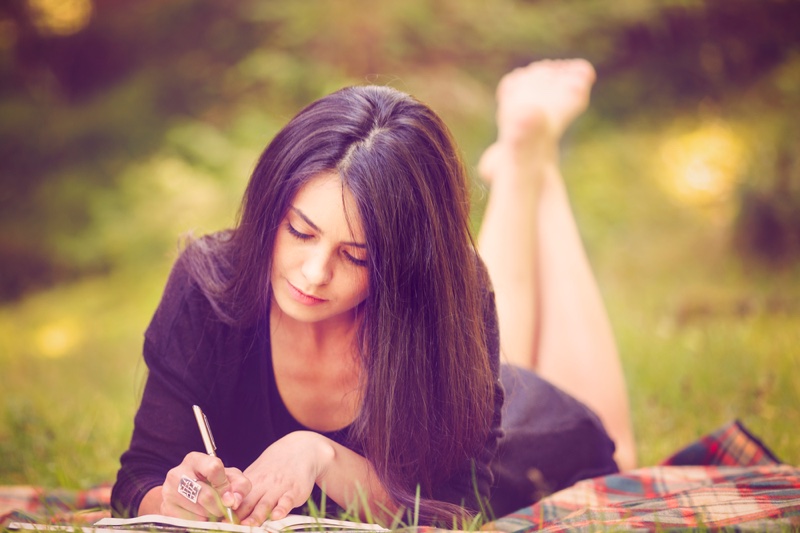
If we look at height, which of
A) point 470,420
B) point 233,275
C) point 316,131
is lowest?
point 470,420

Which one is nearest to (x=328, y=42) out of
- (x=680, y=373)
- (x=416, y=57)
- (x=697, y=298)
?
(x=416, y=57)

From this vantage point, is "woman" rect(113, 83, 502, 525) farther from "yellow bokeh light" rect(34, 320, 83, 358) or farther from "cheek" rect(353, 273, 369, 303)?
"yellow bokeh light" rect(34, 320, 83, 358)

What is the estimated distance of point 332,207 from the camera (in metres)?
1.39

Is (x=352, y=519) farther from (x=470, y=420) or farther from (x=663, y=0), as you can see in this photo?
(x=663, y=0)

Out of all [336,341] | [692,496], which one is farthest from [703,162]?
[336,341]

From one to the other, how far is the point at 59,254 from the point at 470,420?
4164 millimetres

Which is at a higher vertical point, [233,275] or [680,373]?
[233,275]

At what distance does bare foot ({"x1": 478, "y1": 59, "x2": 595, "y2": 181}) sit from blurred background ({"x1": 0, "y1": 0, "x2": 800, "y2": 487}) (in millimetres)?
1094

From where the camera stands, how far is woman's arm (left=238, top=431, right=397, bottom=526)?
1372mm

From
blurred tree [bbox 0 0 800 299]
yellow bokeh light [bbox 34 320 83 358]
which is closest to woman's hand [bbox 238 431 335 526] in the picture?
yellow bokeh light [bbox 34 320 83 358]

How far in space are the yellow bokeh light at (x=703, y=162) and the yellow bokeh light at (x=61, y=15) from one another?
4.24 m

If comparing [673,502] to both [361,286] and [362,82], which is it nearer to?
[361,286]

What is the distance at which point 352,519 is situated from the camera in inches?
59.4

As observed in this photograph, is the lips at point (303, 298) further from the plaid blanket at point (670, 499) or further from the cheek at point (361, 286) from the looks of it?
the plaid blanket at point (670, 499)
